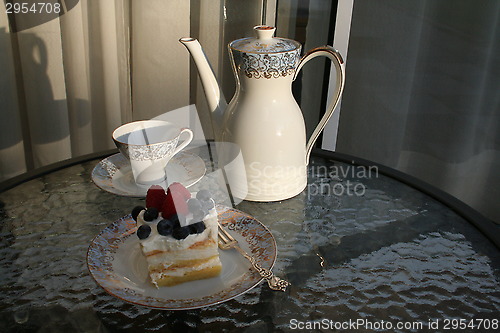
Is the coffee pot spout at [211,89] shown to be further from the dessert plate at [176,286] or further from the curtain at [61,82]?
the curtain at [61,82]

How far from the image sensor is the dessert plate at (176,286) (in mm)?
542

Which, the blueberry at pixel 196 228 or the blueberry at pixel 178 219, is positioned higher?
the blueberry at pixel 178 219

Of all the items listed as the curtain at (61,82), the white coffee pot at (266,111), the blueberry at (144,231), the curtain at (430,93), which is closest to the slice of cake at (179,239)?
the blueberry at (144,231)

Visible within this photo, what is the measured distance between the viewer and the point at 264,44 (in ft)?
2.34

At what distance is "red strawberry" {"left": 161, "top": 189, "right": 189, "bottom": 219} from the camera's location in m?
0.60

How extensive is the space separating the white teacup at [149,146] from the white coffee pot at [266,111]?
3.2 inches

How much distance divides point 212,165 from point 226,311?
378 mm

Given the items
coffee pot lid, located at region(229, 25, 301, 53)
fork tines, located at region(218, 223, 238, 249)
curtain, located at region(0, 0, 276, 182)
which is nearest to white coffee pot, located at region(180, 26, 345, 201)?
coffee pot lid, located at region(229, 25, 301, 53)

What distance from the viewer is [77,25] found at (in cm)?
118

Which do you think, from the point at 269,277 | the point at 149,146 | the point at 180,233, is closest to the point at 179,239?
the point at 180,233

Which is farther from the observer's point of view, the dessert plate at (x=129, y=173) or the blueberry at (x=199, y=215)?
the dessert plate at (x=129, y=173)

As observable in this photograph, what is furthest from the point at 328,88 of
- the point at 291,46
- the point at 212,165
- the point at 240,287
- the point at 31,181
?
the point at 240,287

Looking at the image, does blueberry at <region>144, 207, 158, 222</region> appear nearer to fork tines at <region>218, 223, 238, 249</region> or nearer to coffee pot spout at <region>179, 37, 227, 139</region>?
fork tines at <region>218, 223, 238, 249</region>

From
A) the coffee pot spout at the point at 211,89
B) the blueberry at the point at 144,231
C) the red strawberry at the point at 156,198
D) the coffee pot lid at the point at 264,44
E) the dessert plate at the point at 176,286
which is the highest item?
the coffee pot lid at the point at 264,44
